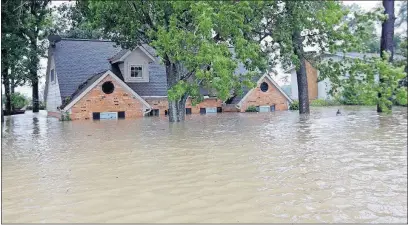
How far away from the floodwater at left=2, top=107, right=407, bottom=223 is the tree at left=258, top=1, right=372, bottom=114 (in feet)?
18.7

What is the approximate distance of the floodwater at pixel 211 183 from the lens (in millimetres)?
3939

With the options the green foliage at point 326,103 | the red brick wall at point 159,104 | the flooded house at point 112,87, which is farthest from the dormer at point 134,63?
the green foliage at point 326,103

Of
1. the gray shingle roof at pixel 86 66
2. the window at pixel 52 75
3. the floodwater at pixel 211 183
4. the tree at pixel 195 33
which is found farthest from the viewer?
the window at pixel 52 75

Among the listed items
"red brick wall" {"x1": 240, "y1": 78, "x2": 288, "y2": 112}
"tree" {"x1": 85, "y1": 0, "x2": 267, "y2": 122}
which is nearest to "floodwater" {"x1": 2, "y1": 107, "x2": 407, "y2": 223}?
"tree" {"x1": 85, "y1": 0, "x2": 267, "y2": 122}

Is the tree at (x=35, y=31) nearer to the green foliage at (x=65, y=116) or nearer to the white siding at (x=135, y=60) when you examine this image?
the green foliage at (x=65, y=116)

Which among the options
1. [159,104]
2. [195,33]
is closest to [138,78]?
[159,104]

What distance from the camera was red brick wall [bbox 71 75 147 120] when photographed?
70.3 feet

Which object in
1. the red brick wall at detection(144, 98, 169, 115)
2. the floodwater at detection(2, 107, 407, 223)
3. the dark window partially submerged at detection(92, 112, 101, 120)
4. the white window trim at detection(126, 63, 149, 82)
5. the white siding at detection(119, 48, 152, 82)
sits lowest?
the floodwater at detection(2, 107, 407, 223)

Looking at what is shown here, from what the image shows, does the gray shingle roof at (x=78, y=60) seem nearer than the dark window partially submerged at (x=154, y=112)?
Yes

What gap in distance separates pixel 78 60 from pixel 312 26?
15.2 meters

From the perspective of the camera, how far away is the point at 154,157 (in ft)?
24.5

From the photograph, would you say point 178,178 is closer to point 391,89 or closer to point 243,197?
point 243,197

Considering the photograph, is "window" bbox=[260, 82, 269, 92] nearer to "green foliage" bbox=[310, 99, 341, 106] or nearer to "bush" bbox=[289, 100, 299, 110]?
"bush" bbox=[289, 100, 299, 110]

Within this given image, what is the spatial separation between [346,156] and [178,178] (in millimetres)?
3187
